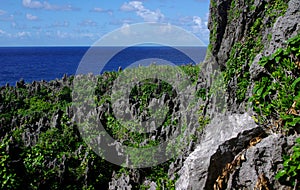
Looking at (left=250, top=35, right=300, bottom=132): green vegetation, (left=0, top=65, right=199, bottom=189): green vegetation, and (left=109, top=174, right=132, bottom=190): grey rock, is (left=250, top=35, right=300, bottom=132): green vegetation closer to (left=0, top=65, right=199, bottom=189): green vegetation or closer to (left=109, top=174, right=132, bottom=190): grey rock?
(left=0, top=65, right=199, bottom=189): green vegetation

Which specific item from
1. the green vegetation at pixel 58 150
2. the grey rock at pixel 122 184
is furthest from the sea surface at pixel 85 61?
the grey rock at pixel 122 184

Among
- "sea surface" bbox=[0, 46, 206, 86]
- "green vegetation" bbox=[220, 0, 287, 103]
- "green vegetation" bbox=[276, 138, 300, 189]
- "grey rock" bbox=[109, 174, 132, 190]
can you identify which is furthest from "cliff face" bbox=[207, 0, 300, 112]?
"grey rock" bbox=[109, 174, 132, 190]

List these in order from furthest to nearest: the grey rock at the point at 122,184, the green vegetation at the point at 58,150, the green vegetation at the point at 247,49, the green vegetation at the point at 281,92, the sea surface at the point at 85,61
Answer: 1. the sea surface at the point at 85,61
2. the green vegetation at the point at 58,150
3. the grey rock at the point at 122,184
4. the green vegetation at the point at 247,49
5. the green vegetation at the point at 281,92

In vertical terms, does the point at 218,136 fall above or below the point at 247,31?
below

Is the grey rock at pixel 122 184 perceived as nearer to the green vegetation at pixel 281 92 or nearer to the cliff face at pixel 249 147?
the cliff face at pixel 249 147

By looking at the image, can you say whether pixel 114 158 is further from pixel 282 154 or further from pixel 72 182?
pixel 282 154

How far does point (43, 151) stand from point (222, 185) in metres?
8.58

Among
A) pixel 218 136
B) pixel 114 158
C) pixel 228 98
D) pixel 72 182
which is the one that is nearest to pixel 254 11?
pixel 228 98

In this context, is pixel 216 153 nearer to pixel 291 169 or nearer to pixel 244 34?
pixel 291 169

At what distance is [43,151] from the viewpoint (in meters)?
11.6

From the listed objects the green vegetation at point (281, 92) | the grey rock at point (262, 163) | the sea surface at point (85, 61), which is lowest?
the sea surface at point (85, 61)

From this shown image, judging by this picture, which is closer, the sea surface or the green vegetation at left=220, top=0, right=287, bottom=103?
the green vegetation at left=220, top=0, right=287, bottom=103

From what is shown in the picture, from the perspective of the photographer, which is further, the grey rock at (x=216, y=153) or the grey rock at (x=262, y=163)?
the grey rock at (x=216, y=153)

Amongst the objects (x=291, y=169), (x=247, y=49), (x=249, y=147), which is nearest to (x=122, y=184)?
(x=247, y=49)
